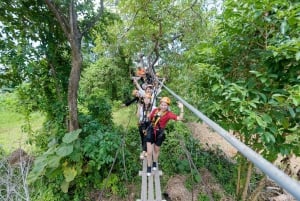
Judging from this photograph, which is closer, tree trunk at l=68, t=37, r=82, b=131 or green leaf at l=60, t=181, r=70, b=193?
tree trunk at l=68, t=37, r=82, b=131

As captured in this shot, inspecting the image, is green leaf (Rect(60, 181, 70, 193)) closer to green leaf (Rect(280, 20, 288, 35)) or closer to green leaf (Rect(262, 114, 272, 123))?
green leaf (Rect(262, 114, 272, 123))

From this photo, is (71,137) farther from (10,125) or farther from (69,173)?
(10,125)

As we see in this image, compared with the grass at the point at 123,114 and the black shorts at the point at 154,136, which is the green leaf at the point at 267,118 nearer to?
the black shorts at the point at 154,136

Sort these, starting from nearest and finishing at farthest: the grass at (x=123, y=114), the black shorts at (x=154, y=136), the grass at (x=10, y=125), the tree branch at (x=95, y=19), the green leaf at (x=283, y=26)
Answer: the green leaf at (x=283, y=26) < the black shorts at (x=154, y=136) < the tree branch at (x=95, y=19) < the grass at (x=10, y=125) < the grass at (x=123, y=114)

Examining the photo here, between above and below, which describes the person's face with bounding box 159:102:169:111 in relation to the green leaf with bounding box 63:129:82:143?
above

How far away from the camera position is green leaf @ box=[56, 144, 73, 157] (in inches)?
131

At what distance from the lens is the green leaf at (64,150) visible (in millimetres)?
3338

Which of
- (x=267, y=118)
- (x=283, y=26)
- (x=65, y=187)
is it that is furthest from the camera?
(x=65, y=187)

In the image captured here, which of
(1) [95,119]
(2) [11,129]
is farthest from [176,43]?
(2) [11,129]

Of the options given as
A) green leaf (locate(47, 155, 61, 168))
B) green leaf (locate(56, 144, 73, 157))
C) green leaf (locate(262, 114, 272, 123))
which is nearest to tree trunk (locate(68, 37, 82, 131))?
green leaf (locate(56, 144, 73, 157))

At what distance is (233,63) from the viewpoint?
9.00ft

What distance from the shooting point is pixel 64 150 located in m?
3.37

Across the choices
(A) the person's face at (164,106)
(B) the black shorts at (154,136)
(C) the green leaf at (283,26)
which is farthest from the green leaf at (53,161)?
(C) the green leaf at (283,26)

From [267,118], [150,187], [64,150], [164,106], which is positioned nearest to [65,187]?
[64,150]
